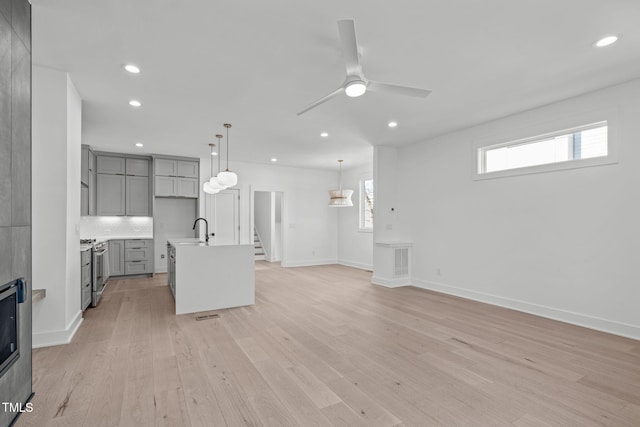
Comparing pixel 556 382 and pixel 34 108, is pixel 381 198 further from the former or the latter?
pixel 34 108

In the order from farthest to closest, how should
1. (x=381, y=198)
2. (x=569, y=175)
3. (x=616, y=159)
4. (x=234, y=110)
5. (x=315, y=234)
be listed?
(x=315, y=234)
(x=381, y=198)
(x=234, y=110)
(x=569, y=175)
(x=616, y=159)

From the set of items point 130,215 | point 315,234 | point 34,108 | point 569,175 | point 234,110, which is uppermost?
point 234,110

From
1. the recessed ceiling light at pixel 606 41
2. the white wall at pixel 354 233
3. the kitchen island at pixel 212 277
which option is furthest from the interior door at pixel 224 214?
the recessed ceiling light at pixel 606 41

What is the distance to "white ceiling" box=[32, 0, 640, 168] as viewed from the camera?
2.32 m

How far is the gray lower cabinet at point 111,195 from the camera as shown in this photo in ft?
22.2

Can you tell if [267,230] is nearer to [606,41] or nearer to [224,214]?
[224,214]

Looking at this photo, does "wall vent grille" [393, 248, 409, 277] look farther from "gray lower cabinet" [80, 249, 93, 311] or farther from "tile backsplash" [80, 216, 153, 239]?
"tile backsplash" [80, 216, 153, 239]

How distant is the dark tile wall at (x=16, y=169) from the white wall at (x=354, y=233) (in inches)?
269

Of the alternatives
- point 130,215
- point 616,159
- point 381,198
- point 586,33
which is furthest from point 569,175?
point 130,215

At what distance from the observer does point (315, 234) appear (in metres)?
9.16

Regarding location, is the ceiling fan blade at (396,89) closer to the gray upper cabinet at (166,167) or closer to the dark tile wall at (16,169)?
the dark tile wall at (16,169)

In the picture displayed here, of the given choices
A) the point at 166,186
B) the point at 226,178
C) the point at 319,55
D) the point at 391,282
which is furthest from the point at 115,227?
the point at 319,55

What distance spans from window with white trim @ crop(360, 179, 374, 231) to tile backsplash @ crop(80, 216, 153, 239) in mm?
5269

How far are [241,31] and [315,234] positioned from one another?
695cm
